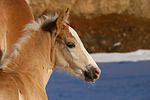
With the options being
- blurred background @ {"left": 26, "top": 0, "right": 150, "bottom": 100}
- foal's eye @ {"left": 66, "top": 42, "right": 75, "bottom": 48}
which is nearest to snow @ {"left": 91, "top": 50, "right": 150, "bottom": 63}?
blurred background @ {"left": 26, "top": 0, "right": 150, "bottom": 100}

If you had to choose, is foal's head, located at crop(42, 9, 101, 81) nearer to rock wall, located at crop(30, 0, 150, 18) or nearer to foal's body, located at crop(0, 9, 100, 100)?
Result: foal's body, located at crop(0, 9, 100, 100)

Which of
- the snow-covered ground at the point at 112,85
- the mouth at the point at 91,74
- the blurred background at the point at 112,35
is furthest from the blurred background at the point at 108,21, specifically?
the mouth at the point at 91,74

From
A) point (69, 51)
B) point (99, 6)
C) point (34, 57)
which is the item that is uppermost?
point (34, 57)

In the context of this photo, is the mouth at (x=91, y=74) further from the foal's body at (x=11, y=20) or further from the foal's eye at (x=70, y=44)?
the foal's body at (x=11, y=20)

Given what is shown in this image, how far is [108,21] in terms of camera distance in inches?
464

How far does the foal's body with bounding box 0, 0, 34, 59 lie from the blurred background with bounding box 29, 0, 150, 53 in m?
7.40

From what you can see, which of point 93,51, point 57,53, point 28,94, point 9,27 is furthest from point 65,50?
point 93,51

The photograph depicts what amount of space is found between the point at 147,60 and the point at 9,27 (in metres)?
6.07

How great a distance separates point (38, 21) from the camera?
2244mm

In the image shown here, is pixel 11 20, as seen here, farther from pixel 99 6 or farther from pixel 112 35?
pixel 99 6

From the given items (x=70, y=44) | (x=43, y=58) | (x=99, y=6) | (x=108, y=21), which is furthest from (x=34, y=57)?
(x=99, y=6)

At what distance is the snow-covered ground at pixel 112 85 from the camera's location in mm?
5668

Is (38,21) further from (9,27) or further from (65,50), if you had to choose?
(9,27)

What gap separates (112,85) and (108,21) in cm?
573
